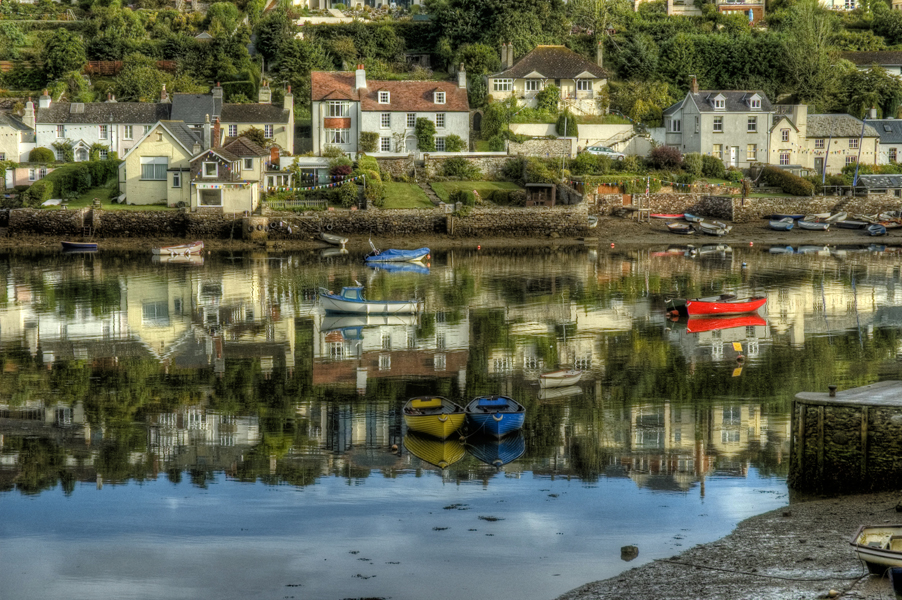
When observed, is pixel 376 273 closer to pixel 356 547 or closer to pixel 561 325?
pixel 561 325

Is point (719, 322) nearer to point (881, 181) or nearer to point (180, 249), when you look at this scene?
point (180, 249)

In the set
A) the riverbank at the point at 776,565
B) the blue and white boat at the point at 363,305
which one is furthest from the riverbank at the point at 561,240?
the riverbank at the point at 776,565

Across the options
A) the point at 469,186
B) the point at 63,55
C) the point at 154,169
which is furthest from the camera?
the point at 63,55

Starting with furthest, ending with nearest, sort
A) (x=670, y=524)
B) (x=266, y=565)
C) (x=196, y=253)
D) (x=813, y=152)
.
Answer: (x=813, y=152)
(x=196, y=253)
(x=670, y=524)
(x=266, y=565)

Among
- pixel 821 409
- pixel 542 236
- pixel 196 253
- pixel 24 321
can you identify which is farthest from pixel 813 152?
pixel 821 409

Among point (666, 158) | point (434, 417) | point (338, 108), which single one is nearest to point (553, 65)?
point (666, 158)

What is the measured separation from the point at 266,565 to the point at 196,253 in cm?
4186

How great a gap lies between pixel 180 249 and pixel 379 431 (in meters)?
34.9

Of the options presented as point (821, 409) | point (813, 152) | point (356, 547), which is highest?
point (813, 152)

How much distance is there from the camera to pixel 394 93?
235 ft

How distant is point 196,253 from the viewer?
2296 inches

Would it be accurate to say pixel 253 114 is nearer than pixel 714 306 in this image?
No

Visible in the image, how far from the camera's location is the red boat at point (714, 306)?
4103 cm

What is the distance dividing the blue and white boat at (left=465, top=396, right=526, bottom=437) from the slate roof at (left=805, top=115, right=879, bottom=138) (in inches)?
2195
